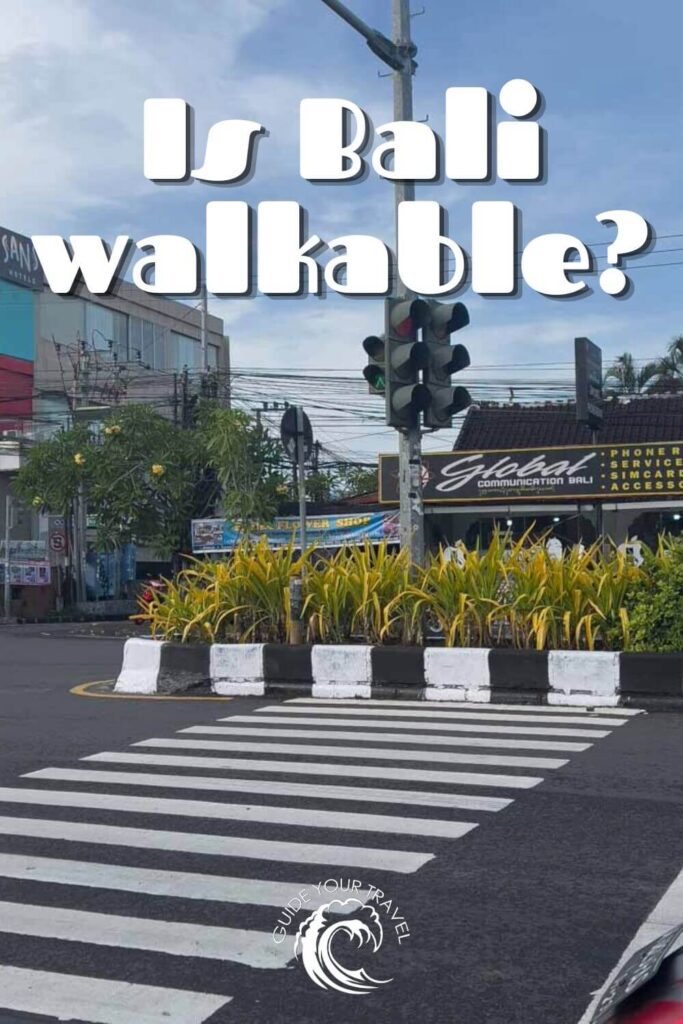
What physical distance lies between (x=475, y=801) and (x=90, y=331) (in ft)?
163

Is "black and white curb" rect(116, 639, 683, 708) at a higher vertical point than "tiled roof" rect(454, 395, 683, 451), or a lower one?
lower

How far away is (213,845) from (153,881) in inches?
26.6

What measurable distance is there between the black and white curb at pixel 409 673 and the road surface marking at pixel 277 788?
425 centimetres

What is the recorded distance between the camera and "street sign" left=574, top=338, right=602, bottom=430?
2726 cm

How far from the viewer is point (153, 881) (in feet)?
20.0

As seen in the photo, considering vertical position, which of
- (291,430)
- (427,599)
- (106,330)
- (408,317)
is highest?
(106,330)

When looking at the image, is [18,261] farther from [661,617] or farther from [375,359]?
[661,617]

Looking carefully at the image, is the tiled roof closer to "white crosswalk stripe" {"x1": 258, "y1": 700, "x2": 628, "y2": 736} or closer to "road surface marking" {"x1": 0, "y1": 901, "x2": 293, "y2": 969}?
"white crosswalk stripe" {"x1": 258, "y1": 700, "x2": 628, "y2": 736}

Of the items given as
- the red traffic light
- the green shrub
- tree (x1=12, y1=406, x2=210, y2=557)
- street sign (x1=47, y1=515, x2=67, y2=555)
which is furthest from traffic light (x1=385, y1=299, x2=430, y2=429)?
street sign (x1=47, y1=515, x2=67, y2=555)

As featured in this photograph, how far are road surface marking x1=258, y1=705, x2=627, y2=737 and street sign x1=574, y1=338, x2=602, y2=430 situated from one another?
656 inches

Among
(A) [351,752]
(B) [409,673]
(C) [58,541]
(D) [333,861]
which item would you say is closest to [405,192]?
(B) [409,673]

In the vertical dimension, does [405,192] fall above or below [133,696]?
above

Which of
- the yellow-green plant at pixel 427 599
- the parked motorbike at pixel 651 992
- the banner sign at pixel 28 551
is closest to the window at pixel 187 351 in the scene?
the banner sign at pixel 28 551

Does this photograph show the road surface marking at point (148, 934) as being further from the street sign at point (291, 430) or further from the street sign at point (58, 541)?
the street sign at point (58, 541)
